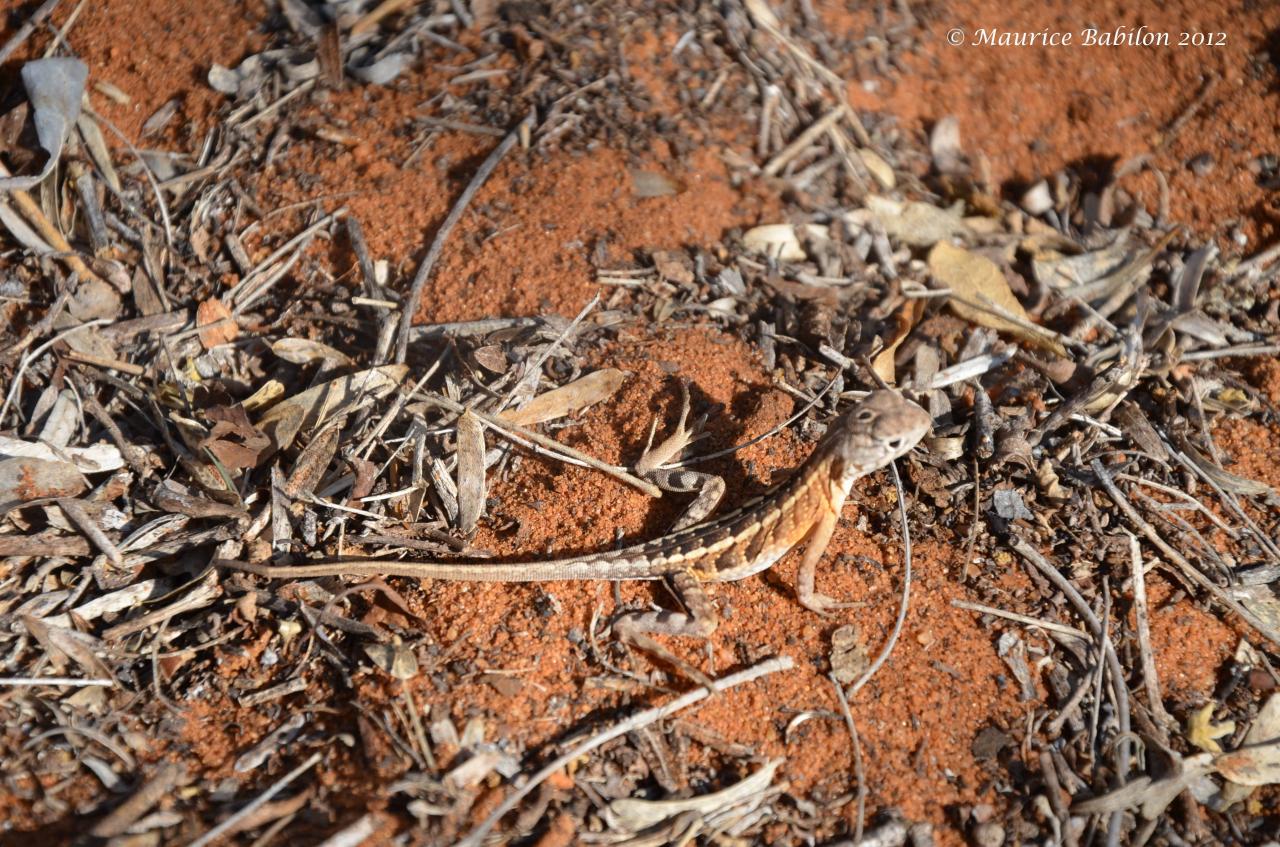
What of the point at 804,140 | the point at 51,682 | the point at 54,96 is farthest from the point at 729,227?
the point at 51,682

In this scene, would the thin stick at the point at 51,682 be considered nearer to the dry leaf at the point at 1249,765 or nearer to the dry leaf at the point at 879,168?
the dry leaf at the point at 1249,765

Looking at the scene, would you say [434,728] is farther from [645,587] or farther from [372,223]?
[372,223]

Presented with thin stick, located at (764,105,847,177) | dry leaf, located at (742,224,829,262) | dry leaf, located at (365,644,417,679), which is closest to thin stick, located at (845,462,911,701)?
dry leaf, located at (742,224,829,262)

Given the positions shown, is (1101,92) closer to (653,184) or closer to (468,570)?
(653,184)

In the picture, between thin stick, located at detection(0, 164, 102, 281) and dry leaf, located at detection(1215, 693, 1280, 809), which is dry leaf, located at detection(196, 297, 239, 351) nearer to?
thin stick, located at detection(0, 164, 102, 281)

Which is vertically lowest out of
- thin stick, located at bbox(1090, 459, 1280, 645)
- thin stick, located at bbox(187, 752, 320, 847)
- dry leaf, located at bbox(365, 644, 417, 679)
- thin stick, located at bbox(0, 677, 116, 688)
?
thin stick, located at bbox(1090, 459, 1280, 645)

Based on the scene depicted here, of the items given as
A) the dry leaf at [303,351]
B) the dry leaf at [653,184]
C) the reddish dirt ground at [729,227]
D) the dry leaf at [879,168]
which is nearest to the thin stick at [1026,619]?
the reddish dirt ground at [729,227]
